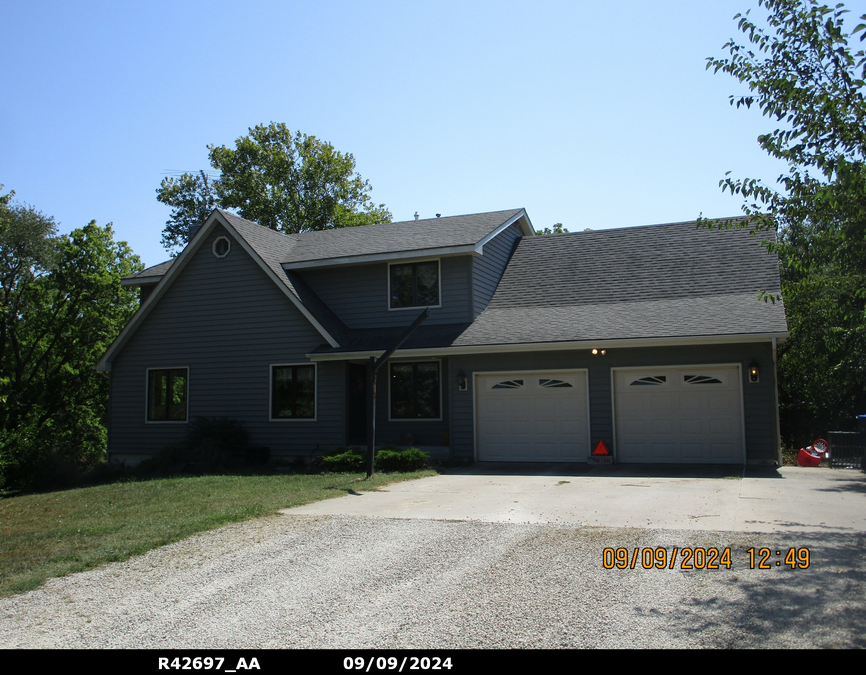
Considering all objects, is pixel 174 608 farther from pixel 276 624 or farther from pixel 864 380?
pixel 864 380

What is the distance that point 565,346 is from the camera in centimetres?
1538

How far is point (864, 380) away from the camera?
19391mm

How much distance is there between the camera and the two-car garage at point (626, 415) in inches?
585

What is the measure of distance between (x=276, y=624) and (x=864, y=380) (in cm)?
1924

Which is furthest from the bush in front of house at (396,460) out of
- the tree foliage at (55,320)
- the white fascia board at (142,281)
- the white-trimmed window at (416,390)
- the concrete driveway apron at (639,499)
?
the tree foliage at (55,320)

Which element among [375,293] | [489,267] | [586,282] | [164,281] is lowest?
[375,293]

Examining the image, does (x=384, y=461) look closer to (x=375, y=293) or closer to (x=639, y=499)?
(x=375, y=293)

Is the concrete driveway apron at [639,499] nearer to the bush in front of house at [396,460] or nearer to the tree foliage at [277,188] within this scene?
the bush in front of house at [396,460]

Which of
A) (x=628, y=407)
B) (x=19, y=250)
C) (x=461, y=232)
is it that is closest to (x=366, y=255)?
(x=461, y=232)

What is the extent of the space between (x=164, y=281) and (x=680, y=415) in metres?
13.5

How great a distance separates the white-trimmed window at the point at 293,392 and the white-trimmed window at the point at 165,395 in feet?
9.31

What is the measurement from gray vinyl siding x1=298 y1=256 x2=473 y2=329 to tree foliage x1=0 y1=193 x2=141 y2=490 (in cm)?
1412

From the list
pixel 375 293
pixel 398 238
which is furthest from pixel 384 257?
pixel 398 238

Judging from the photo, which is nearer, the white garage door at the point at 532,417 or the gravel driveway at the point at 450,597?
the gravel driveway at the point at 450,597
